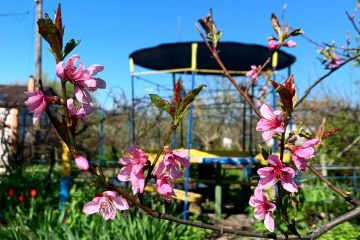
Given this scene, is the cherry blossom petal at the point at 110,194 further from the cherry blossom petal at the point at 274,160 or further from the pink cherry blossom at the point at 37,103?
the cherry blossom petal at the point at 274,160

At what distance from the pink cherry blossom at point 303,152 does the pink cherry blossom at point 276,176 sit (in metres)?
0.03

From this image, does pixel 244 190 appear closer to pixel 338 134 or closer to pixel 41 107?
pixel 338 134

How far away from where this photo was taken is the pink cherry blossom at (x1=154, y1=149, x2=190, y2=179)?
29.7 inches

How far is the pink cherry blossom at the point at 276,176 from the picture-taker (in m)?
0.83

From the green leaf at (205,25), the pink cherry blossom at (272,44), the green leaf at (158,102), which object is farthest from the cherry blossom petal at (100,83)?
the pink cherry blossom at (272,44)

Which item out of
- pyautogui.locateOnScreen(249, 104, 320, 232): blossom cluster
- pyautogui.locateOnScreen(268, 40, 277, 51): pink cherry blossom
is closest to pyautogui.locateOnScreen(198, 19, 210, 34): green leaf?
pyautogui.locateOnScreen(268, 40, 277, 51): pink cherry blossom

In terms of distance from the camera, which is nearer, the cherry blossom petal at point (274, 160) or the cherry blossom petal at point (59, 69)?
the cherry blossom petal at point (59, 69)

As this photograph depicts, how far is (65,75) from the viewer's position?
70cm

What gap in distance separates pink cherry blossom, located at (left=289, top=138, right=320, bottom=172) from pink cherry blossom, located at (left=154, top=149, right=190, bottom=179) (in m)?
0.27

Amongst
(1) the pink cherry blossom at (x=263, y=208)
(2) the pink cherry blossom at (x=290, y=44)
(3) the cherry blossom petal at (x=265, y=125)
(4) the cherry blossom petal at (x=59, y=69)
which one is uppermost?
(2) the pink cherry blossom at (x=290, y=44)

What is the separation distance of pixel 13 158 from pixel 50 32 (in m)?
6.57

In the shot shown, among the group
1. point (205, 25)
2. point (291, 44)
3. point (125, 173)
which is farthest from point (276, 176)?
point (291, 44)

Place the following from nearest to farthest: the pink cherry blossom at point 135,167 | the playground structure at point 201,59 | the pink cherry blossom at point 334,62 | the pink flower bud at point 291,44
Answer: the pink cherry blossom at point 135,167 < the pink flower bud at point 291,44 < the pink cherry blossom at point 334,62 < the playground structure at point 201,59

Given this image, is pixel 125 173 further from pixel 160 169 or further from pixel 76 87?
pixel 76 87
